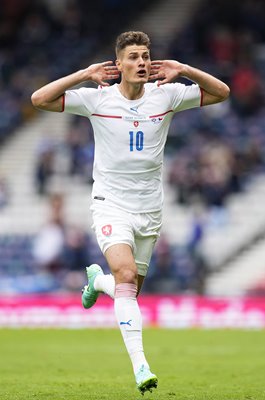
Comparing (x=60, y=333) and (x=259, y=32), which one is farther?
(x=259, y=32)

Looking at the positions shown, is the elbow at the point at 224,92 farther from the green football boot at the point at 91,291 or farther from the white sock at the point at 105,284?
the green football boot at the point at 91,291

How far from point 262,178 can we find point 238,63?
3778 mm

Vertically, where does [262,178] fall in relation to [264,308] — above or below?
above

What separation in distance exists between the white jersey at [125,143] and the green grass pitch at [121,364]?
1785 millimetres

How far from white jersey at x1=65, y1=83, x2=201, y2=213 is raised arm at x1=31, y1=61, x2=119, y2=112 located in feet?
0.51

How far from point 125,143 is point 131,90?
0.49 metres

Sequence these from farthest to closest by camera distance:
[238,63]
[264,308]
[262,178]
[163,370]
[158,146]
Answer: [238,63], [262,178], [264,308], [163,370], [158,146]

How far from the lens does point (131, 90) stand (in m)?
10.2

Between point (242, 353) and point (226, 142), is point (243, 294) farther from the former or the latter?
point (242, 353)

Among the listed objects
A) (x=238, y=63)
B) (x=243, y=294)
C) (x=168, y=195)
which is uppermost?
(x=238, y=63)

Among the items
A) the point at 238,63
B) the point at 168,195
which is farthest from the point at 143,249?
the point at 238,63

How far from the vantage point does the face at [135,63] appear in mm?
9938

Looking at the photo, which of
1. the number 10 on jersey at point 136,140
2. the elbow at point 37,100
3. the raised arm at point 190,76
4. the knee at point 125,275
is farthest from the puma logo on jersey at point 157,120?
the knee at point 125,275

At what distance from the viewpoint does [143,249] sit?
1031 cm
